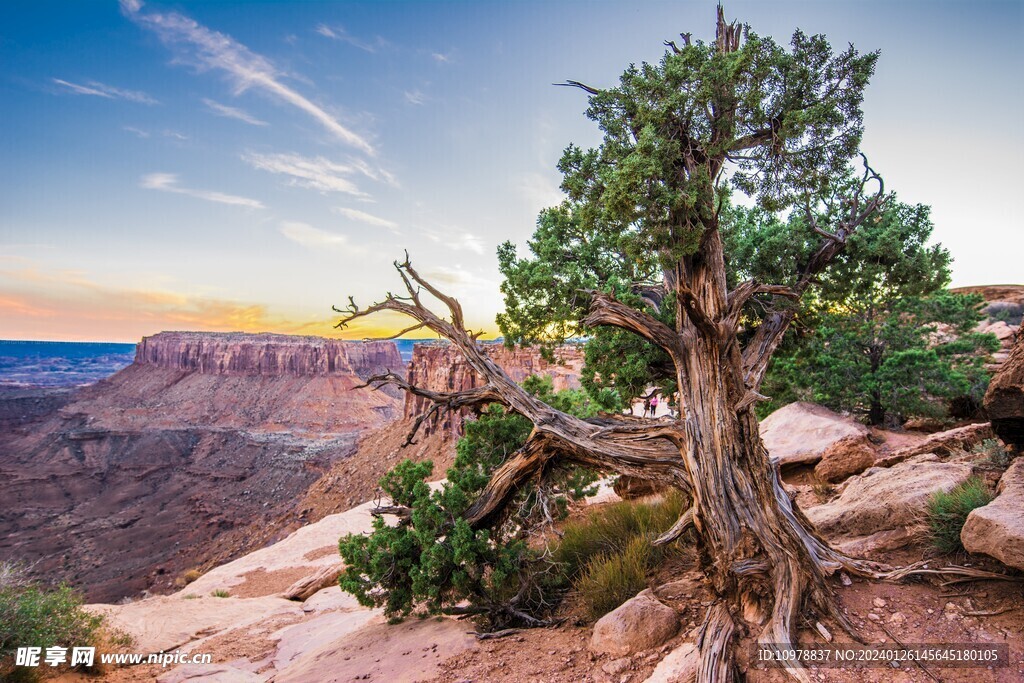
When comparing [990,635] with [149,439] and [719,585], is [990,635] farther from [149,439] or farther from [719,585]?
[149,439]

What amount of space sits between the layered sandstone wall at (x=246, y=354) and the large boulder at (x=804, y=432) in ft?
313

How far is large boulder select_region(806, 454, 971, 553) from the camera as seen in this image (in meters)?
5.61

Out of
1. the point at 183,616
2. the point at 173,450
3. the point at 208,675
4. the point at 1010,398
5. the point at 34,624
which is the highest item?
the point at 1010,398

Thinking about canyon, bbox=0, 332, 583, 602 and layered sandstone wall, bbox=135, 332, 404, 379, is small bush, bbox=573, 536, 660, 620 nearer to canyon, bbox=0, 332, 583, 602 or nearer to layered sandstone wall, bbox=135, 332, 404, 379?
canyon, bbox=0, 332, 583, 602

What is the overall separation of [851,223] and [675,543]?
17.7ft

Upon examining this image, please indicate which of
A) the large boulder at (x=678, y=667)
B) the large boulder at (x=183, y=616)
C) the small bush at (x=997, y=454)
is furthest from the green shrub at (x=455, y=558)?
the large boulder at (x=183, y=616)

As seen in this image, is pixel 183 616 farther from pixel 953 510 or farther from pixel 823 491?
pixel 953 510

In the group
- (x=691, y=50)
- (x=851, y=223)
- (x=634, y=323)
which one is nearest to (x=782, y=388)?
(x=851, y=223)

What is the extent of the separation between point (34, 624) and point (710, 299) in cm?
1032

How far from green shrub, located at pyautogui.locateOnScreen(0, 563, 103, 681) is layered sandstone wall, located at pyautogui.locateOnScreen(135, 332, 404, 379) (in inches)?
3750

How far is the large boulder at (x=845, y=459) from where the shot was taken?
8.59 meters

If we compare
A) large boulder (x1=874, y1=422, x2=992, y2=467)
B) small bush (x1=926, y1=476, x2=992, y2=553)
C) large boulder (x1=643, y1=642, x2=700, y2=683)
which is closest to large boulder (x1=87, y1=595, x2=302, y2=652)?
large boulder (x1=643, y1=642, x2=700, y2=683)

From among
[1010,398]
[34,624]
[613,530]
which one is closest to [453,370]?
[613,530]

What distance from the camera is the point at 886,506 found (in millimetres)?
5957
